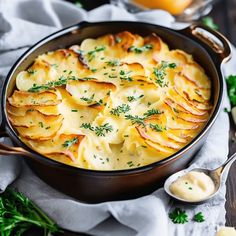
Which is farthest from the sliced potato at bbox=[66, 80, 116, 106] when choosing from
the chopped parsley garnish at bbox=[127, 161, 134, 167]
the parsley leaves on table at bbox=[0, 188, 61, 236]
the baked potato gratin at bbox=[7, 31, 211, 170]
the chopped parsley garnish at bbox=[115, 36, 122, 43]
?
the parsley leaves on table at bbox=[0, 188, 61, 236]

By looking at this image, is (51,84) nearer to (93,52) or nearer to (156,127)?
(93,52)

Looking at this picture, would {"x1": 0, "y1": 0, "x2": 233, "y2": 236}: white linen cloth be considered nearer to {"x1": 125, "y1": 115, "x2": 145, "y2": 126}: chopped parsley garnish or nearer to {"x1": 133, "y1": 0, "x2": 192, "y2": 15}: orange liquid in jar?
{"x1": 125, "y1": 115, "x2": 145, "y2": 126}: chopped parsley garnish

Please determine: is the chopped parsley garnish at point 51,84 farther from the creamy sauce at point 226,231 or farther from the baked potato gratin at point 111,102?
the creamy sauce at point 226,231

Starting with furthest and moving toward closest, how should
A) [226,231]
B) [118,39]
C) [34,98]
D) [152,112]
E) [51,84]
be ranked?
[118,39], [51,84], [34,98], [152,112], [226,231]

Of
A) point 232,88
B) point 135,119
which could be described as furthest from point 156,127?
point 232,88

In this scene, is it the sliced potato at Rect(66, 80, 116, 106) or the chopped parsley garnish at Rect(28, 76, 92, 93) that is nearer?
the sliced potato at Rect(66, 80, 116, 106)

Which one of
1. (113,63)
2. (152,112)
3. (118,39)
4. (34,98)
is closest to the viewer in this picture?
(152,112)

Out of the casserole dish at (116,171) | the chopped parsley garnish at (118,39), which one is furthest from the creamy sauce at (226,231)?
the chopped parsley garnish at (118,39)
